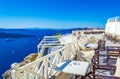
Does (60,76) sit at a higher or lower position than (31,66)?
lower

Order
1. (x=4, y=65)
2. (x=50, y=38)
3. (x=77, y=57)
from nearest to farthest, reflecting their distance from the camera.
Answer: (x=77, y=57), (x=50, y=38), (x=4, y=65)

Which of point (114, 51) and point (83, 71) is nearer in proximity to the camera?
point (83, 71)

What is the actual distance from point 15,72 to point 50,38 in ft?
36.6

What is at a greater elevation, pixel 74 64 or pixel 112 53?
pixel 74 64

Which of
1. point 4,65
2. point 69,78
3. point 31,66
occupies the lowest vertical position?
point 4,65

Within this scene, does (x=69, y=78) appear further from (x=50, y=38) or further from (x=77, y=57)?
(x=50, y=38)

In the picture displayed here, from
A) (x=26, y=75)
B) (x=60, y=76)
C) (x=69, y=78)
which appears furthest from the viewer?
(x=69, y=78)

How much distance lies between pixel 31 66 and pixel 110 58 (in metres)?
4.81

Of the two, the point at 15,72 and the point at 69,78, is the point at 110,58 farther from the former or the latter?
the point at 15,72

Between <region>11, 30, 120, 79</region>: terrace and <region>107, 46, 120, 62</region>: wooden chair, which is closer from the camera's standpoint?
<region>11, 30, 120, 79</region>: terrace

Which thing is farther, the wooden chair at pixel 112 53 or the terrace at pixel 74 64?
the wooden chair at pixel 112 53

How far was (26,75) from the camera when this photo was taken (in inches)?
144

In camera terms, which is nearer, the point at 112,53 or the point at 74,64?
the point at 74,64

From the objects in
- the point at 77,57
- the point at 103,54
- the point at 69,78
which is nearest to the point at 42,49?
the point at 77,57
